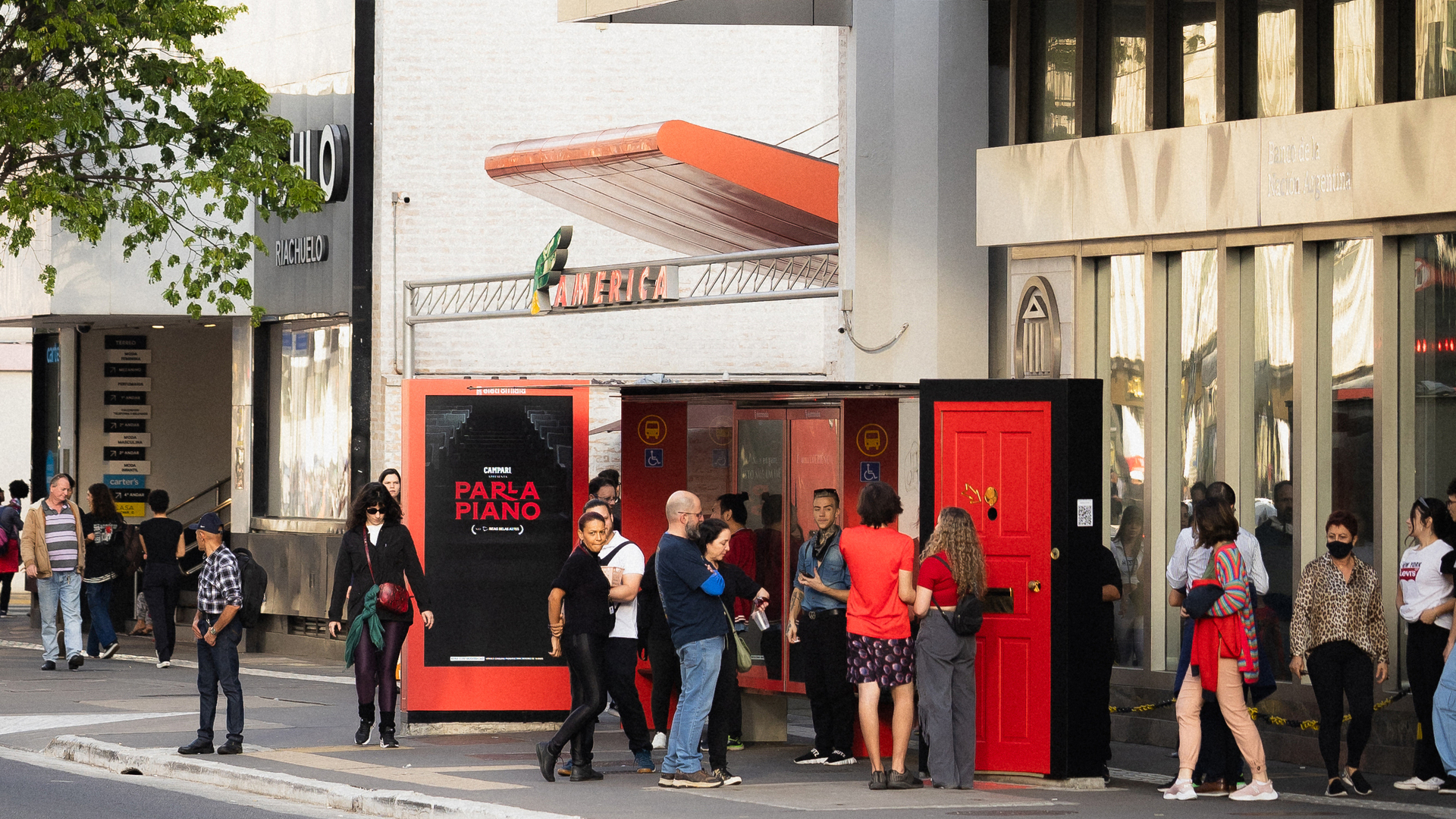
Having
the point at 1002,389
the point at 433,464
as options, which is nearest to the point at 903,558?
the point at 1002,389

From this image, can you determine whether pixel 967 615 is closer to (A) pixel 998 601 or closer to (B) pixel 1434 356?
(A) pixel 998 601

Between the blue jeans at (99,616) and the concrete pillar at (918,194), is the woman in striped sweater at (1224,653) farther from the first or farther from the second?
the blue jeans at (99,616)

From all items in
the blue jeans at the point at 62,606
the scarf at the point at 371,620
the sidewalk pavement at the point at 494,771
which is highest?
the scarf at the point at 371,620

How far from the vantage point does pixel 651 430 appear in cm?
1441

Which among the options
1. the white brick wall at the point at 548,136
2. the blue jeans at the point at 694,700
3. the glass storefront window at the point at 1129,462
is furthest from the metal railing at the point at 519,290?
the blue jeans at the point at 694,700

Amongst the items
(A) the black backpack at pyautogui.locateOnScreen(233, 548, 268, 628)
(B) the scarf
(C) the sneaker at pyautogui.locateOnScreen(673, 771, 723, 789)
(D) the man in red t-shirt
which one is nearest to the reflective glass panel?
(D) the man in red t-shirt

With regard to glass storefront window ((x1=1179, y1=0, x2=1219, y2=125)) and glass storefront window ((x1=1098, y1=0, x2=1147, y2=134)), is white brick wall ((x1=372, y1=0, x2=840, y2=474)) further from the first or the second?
glass storefront window ((x1=1179, y1=0, x2=1219, y2=125))

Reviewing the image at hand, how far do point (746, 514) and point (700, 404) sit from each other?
0.94 metres

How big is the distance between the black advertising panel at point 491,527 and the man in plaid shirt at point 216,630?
5.43 ft

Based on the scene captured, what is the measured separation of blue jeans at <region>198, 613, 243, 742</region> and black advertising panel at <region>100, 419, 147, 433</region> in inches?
595

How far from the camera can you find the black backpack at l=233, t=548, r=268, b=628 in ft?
41.5

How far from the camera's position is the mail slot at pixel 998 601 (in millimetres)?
11602

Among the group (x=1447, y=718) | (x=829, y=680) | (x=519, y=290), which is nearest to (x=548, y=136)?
(x=519, y=290)

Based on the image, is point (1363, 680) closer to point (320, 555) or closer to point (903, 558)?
point (903, 558)
